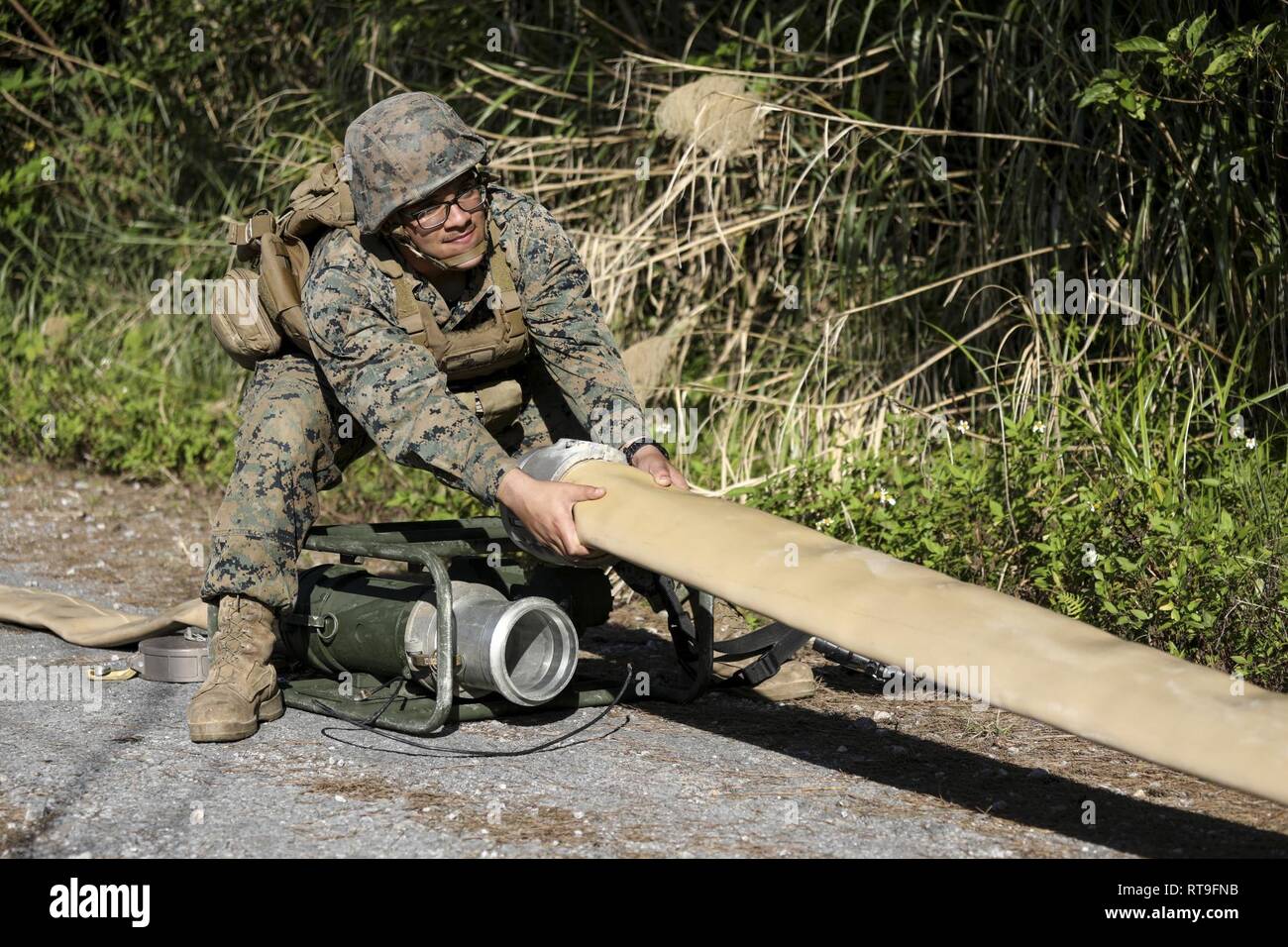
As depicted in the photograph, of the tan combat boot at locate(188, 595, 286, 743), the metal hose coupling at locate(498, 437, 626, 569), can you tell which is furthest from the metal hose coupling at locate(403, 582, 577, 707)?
the tan combat boot at locate(188, 595, 286, 743)

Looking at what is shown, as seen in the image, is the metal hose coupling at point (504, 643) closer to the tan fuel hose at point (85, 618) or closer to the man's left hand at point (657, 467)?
the man's left hand at point (657, 467)

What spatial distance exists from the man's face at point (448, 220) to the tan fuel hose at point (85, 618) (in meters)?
1.44

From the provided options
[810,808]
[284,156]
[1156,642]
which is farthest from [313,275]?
[284,156]

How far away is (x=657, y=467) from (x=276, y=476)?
3.38 ft

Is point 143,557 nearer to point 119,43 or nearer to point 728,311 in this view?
point 728,311

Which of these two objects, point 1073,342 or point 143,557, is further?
point 143,557

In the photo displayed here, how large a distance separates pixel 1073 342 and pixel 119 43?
6.57m

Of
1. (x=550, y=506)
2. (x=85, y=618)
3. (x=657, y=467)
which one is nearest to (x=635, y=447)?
(x=657, y=467)

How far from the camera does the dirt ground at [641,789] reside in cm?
308

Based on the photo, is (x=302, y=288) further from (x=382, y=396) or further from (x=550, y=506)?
(x=550, y=506)

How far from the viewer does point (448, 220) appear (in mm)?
3916

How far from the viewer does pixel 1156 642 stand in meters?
4.35

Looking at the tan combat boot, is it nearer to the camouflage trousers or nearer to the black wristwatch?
the camouflage trousers

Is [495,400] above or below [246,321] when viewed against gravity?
below
